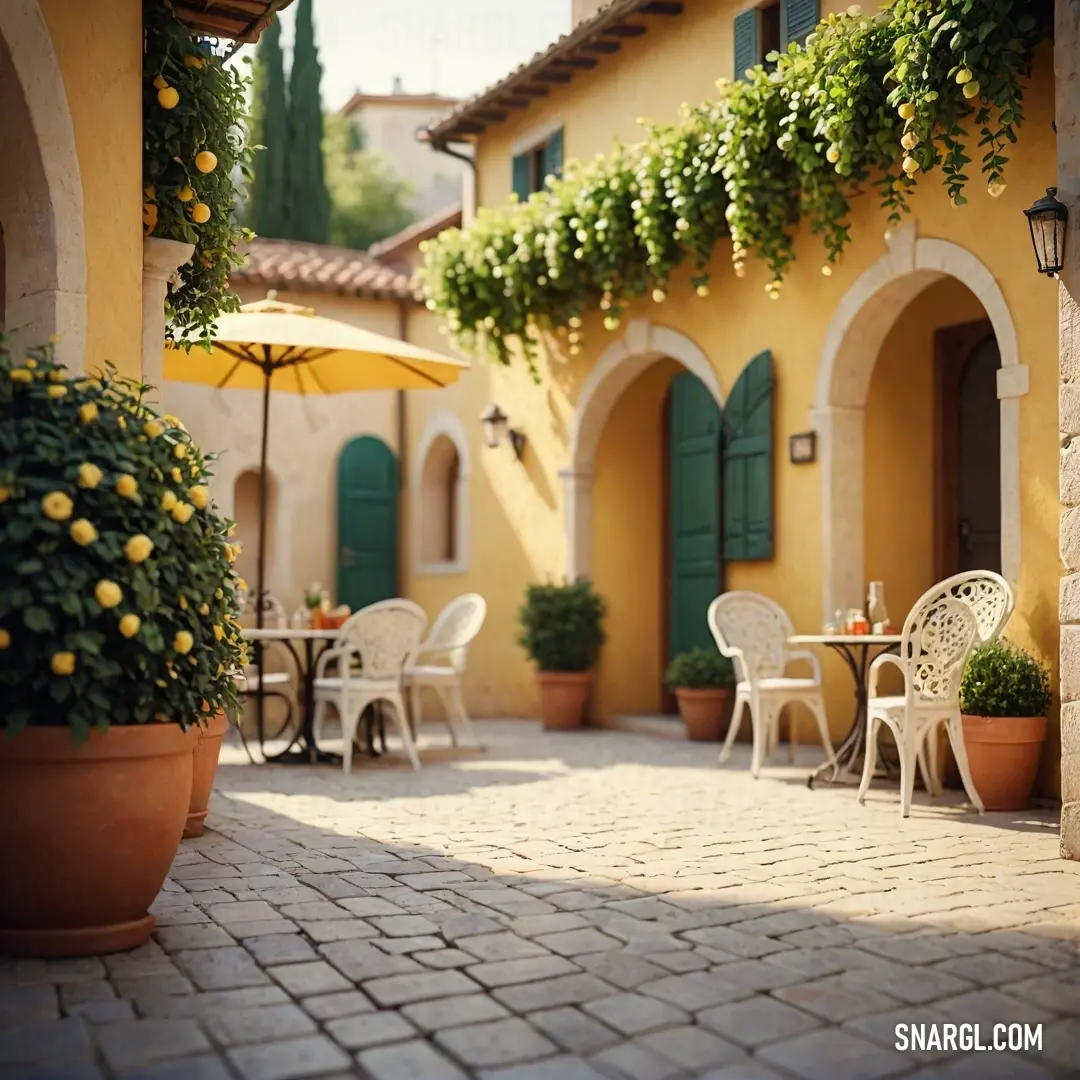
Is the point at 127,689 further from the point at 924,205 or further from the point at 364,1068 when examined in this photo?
the point at 924,205

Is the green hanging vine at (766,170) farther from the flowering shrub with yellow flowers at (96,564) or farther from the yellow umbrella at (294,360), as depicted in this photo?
the flowering shrub with yellow flowers at (96,564)

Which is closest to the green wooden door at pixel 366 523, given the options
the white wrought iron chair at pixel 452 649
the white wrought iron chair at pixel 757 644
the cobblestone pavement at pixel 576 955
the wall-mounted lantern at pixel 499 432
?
the wall-mounted lantern at pixel 499 432

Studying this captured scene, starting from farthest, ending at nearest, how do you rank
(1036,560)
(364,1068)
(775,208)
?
(775,208) < (1036,560) < (364,1068)

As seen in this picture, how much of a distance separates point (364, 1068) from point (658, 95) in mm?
8053

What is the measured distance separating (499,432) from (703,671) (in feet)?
10.5

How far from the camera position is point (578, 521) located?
33.2ft

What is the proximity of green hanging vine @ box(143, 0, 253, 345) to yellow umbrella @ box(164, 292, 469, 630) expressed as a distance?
1.95m

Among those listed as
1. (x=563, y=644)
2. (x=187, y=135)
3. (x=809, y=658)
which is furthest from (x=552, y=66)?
(x=187, y=135)

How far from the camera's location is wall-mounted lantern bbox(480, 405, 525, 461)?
10.8 m

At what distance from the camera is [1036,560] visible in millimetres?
6031

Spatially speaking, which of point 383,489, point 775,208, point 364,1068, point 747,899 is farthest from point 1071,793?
point 383,489

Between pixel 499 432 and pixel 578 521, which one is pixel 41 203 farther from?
pixel 499 432

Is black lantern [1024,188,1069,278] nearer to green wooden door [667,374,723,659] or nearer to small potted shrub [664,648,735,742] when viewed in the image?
green wooden door [667,374,723,659]

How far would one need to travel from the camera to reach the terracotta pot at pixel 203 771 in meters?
4.84
